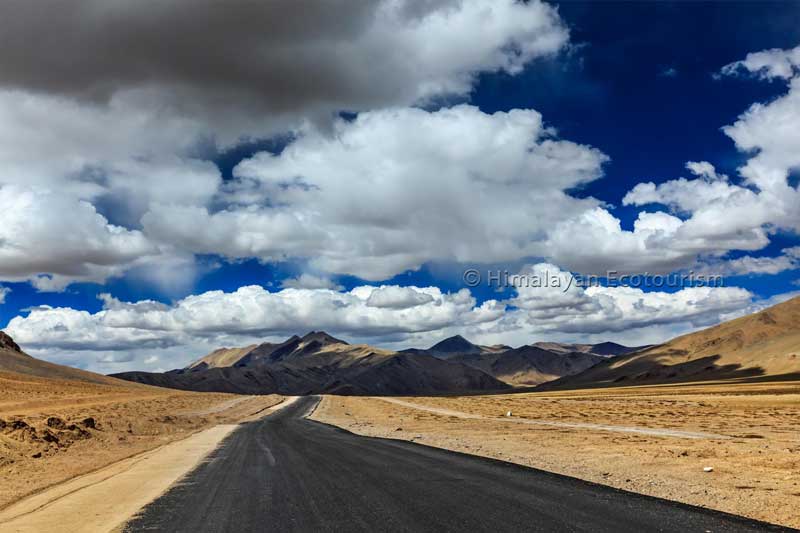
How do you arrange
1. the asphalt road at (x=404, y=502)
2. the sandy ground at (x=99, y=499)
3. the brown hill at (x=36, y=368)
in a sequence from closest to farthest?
the asphalt road at (x=404, y=502), the sandy ground at (x=99, y=499), the brown hill at (x=36, y=368)

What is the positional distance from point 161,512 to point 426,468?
8.76 m

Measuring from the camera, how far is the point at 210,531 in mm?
11383

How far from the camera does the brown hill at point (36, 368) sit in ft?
538

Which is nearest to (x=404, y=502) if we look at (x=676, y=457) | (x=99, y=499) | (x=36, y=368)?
(x=99, y=499)

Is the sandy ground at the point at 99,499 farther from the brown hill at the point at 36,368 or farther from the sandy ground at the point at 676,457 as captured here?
the brown hill at the point at 36,368

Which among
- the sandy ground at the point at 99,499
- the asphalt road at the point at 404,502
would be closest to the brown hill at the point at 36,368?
the sandy ground at the point at 99,499

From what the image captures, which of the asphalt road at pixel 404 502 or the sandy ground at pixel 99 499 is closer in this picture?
the asphalt road at pixel 404 502

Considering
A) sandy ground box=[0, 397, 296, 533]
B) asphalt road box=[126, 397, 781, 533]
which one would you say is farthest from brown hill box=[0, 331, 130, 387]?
asphalt road box=[126, 397, 781, 533]

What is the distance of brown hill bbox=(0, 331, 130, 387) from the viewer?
164 metres

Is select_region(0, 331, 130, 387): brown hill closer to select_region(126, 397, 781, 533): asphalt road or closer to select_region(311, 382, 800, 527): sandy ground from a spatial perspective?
select_region(311, 382, 800, 527): sandy ground

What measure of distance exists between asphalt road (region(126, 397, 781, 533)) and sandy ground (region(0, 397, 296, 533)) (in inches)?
25.7

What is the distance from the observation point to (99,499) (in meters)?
15.6

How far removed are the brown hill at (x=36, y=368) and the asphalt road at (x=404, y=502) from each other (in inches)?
6658

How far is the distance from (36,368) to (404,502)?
7490 inches
